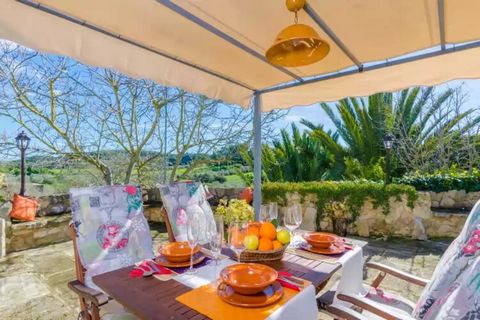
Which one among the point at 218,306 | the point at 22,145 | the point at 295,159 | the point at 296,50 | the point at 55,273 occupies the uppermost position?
the point at 296,50

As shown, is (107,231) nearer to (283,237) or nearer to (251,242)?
(251,242)

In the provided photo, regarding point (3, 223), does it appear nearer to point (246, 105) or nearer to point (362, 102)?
point (246, 105)

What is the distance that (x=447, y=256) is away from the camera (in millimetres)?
1507

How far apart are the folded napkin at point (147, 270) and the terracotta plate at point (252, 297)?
0.40 metres

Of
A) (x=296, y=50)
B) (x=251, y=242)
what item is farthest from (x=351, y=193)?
(x=251, y=242)

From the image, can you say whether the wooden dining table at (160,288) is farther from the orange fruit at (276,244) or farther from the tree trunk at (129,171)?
the tree trunk at (129,171)

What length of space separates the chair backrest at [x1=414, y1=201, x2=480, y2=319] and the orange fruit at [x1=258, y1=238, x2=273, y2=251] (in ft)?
2.48

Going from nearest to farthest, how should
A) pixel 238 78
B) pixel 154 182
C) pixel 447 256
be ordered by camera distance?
pixel 447 256 < pixel 238 78 < pixel 154 182

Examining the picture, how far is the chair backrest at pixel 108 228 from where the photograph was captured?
190cm

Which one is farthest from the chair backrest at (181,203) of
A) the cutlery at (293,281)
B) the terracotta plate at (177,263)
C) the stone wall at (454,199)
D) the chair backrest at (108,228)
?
the stone wall at (454,199)

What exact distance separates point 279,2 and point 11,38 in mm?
1590

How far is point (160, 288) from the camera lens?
4.39 feet

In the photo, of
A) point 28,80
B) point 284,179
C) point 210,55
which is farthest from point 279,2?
point 284,179

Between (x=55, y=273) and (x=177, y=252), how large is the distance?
2.49 meters
